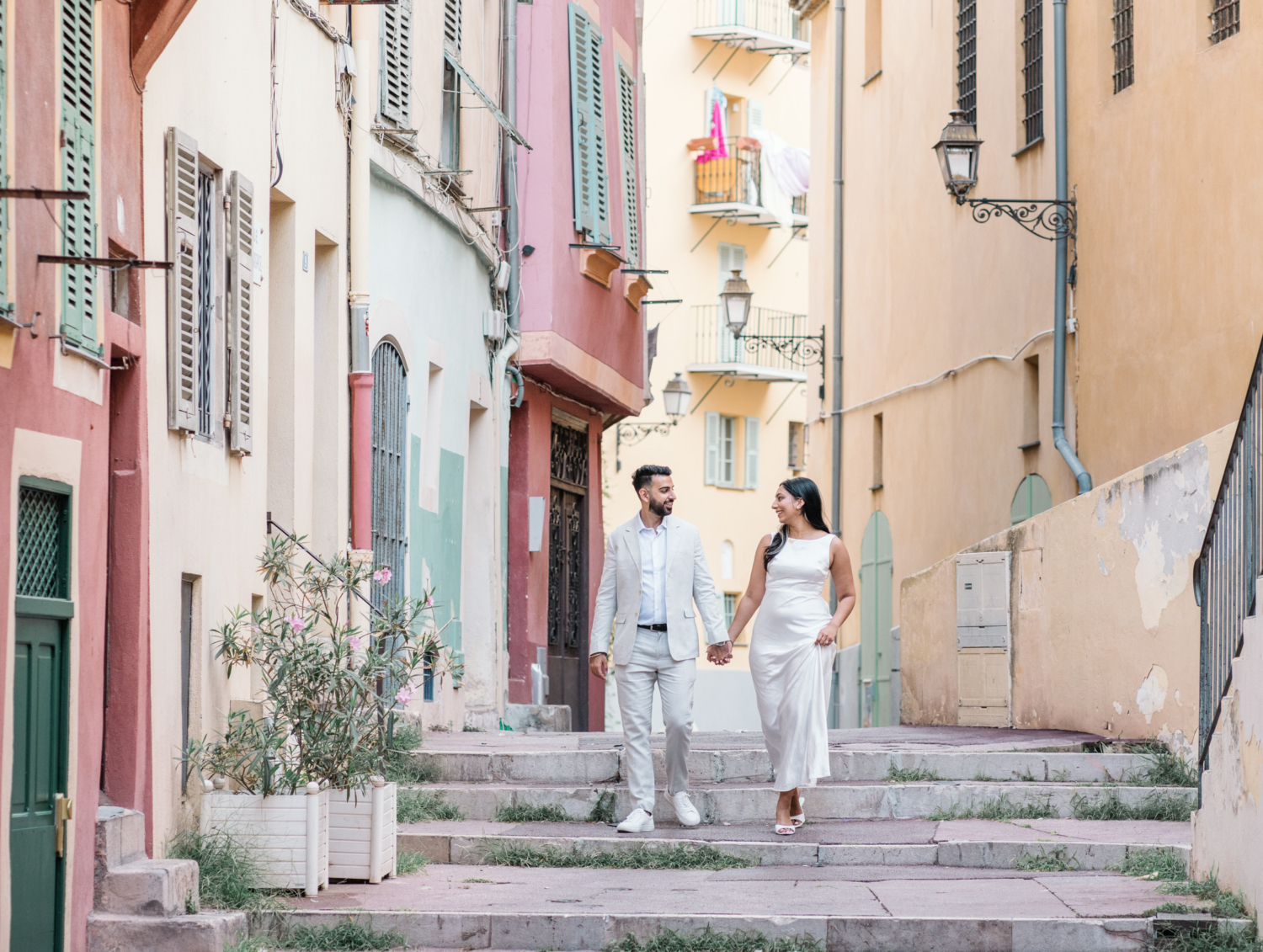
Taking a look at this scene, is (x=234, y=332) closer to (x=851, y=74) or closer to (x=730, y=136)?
(x=851, y=74)

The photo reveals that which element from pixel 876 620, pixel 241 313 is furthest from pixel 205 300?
pixel 876 620

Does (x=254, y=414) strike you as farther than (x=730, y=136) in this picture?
No

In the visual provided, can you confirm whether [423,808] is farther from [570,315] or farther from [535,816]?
[570,315]

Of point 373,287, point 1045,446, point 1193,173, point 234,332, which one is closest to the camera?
point 234,332

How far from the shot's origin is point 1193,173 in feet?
51.6

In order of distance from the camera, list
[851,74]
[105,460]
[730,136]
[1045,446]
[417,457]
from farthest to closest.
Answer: [730,136] < [851,74] < [1045,446] < [417,457] < [105,460]

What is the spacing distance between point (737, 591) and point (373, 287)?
1139 inches

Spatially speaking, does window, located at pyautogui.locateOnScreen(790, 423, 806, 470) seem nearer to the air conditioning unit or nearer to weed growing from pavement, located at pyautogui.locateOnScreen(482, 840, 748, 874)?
the air conditioning unit

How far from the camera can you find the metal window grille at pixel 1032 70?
19219mm

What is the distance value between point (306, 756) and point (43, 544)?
202cm

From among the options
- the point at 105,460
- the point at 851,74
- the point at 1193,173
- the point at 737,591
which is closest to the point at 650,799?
the point at 105,460

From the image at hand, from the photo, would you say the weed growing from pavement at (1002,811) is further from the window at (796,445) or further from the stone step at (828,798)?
the window at (796,445)

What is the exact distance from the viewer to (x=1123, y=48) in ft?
56.6

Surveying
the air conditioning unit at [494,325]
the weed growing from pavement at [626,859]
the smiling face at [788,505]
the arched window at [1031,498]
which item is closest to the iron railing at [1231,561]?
the smiling face at [788,505]
